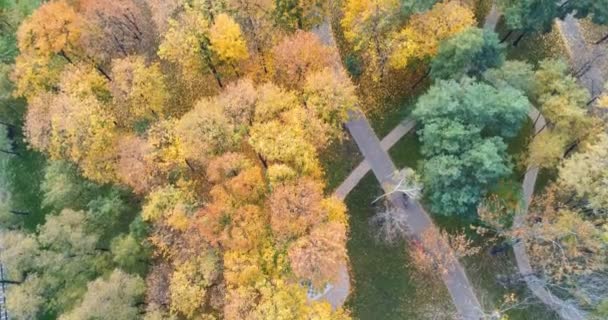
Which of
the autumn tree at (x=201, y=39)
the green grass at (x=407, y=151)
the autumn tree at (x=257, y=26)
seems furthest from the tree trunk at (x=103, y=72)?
the green grass at (x=407, y=151)

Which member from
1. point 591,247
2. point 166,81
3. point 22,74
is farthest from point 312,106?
point 22,74

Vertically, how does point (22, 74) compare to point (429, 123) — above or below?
above

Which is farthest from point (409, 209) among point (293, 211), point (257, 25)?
point (257, 25)

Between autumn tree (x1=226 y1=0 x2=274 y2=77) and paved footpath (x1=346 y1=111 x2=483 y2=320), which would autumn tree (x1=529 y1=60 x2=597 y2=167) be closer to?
paved footpath (x1=346 y1=111 x2=483 y2=320)

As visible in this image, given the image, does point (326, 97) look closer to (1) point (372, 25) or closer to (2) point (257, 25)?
(1) point (372, 25)

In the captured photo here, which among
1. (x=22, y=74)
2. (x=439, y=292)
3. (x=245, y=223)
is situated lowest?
(x=439, y=292)

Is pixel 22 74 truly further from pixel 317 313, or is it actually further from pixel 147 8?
pixel 317 313
